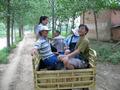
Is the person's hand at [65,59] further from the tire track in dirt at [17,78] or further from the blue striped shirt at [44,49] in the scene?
the tire track in dirt at [17,78]

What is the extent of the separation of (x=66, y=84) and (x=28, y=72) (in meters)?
5.63

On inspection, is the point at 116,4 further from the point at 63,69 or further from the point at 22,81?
the point at 63,69

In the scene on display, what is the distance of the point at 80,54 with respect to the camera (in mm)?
6965

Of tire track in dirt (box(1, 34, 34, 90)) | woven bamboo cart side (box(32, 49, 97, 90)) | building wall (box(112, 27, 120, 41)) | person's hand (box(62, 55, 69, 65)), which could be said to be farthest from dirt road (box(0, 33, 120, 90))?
building wall (box(112, 27, 120, 41))

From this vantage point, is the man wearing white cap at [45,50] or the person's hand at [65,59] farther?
the man wearing white cap at [45,50]

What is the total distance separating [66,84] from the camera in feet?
20.1

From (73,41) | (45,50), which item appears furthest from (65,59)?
(73,41)

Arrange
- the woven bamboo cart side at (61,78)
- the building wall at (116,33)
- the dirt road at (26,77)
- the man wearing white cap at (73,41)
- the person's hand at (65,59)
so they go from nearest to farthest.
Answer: the woven bamboo cart side at (61,78) → the person's hand at (65,59) → the man wearing white cap at (73,41) → the dirt road at (26,77) → the building wall at (116,33)

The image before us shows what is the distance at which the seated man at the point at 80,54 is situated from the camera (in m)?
6.29

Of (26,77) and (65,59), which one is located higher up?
(65,59)

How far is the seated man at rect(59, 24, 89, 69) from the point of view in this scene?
6.29m

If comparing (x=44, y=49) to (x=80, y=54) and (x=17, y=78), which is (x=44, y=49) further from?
(x=17, y=78)

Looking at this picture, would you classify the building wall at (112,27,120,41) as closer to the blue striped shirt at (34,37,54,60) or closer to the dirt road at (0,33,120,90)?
the dirt road at (0,33,120,90)

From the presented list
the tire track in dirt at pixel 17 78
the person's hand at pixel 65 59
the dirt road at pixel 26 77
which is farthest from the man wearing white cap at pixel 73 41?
the tire track in dirt at pixel 17 78
